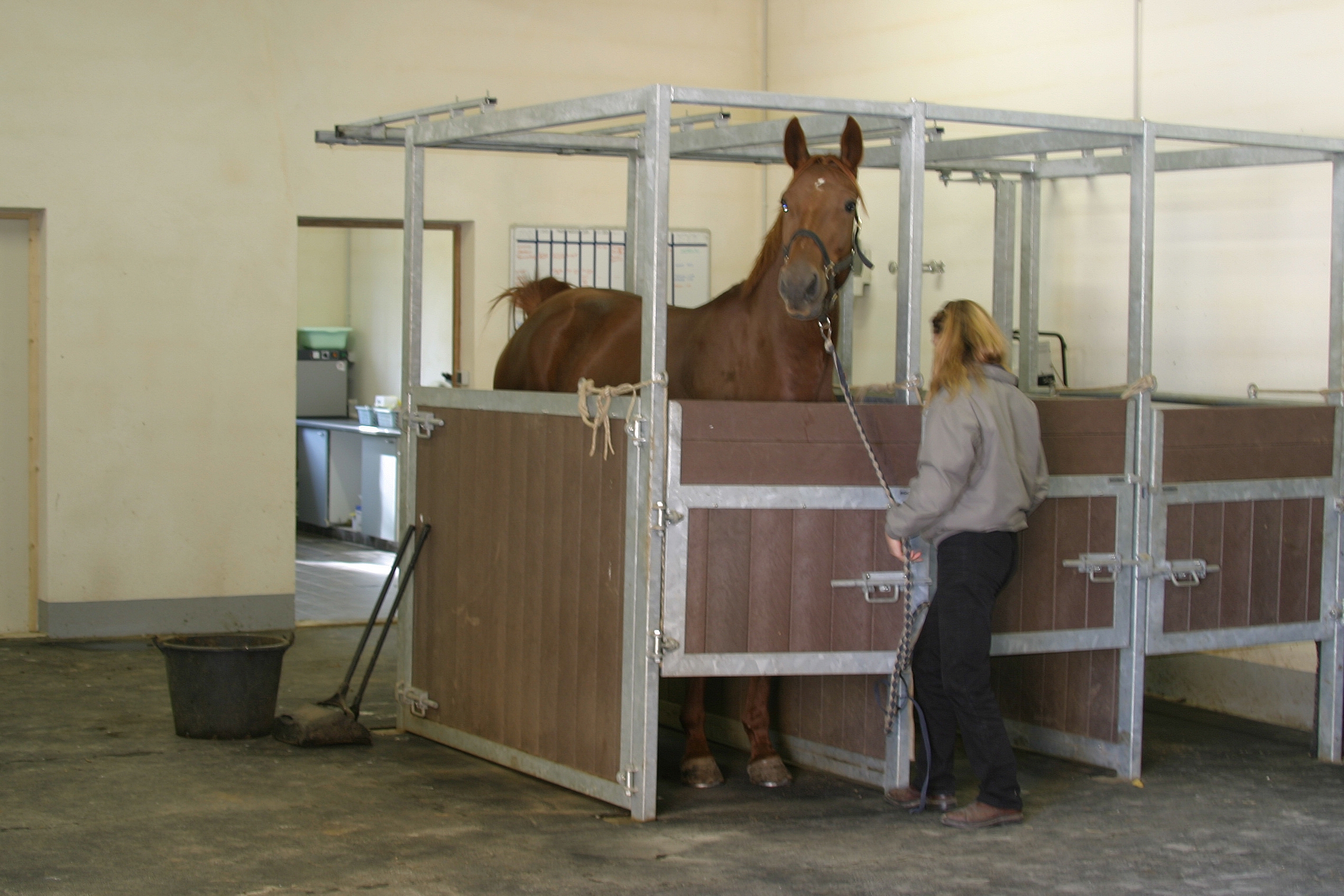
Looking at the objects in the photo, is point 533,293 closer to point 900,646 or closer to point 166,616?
point 166,616

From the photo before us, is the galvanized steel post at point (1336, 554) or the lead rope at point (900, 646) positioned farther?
the galvanized steel post at point (1336, 554)

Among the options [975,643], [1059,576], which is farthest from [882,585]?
[1059,576]

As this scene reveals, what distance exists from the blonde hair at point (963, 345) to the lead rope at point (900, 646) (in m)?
0.22

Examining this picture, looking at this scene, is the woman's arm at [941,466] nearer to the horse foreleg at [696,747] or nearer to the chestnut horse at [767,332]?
the chestnut horse at [767,332]

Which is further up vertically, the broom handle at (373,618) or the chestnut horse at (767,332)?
the chestnut horse at (767,332)

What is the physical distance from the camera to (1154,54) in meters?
5.35

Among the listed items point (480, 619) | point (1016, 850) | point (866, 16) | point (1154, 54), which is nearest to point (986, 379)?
point (1016, 850)

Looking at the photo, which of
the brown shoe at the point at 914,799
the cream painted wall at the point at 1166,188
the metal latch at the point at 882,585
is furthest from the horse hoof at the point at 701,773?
the cream painted wall at the point at 1166,188

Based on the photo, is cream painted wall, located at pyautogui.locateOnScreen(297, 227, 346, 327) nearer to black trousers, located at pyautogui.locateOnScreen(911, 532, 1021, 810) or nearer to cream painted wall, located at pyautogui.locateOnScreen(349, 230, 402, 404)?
cream painted wall, located at pyautogui.locateOnScreen(349, 230, 402, 404)

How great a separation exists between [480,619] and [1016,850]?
174 cm

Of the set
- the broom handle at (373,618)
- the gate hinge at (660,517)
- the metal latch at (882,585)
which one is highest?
the gate hinge at (660,517)

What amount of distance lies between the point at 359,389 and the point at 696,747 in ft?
24.3

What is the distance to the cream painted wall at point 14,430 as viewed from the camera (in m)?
6.16

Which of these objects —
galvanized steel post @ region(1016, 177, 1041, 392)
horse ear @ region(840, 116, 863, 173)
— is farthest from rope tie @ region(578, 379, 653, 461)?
galvanized steel post @ region(1016, 177, 1041, 392)
